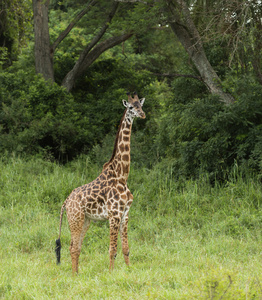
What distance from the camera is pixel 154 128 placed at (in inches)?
539

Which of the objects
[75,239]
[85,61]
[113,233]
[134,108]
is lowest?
[75,239]

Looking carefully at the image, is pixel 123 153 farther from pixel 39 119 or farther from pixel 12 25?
pixel 12 25

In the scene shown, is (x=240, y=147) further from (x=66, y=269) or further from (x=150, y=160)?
(x=66, y=269)

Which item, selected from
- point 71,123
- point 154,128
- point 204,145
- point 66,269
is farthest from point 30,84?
point 66,269

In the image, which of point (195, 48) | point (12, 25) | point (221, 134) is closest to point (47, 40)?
point (12, 25)

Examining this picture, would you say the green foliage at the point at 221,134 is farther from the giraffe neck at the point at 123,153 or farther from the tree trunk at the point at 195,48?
the giraffe neck at the point at 123,153

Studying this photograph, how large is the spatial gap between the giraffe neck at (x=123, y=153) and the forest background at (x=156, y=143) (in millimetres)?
1195

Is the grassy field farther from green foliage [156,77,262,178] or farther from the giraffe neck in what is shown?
the giraffe neck

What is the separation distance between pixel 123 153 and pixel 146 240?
7.85ft

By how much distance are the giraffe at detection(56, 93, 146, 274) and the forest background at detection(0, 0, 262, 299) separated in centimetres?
48

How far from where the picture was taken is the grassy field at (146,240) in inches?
165

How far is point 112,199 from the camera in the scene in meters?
5.00

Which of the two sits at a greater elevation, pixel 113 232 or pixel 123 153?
pixel 123 153

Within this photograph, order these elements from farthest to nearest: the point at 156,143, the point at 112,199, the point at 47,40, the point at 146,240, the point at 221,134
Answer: the point at 47,40
the point at 156,143
the point at 221,134
the point at 146,240
the point at 112,199
